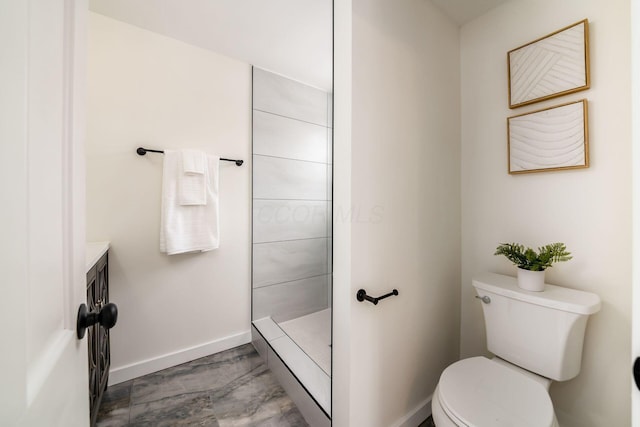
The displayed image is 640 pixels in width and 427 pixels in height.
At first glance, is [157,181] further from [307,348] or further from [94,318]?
[307,348]

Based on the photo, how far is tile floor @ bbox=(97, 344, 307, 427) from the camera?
133 cm

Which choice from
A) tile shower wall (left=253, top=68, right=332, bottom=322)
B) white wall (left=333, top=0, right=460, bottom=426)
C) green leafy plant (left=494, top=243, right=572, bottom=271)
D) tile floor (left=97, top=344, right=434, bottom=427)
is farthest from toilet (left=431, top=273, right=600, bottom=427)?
tile shower wall (left=253, top=68, right=332, bottom=322)

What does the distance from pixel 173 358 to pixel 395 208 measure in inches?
73.3

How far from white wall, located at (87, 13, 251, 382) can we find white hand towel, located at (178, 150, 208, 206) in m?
0.16

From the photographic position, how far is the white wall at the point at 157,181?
1540mm

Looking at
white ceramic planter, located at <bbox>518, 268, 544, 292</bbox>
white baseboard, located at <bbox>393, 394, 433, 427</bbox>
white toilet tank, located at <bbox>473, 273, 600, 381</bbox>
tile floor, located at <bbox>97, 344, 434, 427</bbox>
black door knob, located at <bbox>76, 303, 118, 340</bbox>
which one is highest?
Answer: black door knob, located at <bbox>76, 303, 118, 340</bbox>

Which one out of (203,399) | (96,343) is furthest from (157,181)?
(203,399)

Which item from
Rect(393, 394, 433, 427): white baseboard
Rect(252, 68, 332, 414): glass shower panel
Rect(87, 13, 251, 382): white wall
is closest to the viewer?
Rect(393, 394, 433, 427): white baseboard

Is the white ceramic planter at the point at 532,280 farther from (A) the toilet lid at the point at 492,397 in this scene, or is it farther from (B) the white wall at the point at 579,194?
(A) the toilet lid at the point at 492,397

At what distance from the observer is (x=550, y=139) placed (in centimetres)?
121

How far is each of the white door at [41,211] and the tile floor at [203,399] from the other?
3.29 ft

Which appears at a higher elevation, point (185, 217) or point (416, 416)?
point (185, 217)

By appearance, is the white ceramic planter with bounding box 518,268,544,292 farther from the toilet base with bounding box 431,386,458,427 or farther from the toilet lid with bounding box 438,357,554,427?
the toilet base with bounding box 431,386,458,427

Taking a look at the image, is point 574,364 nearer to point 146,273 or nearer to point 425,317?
point 425,317
